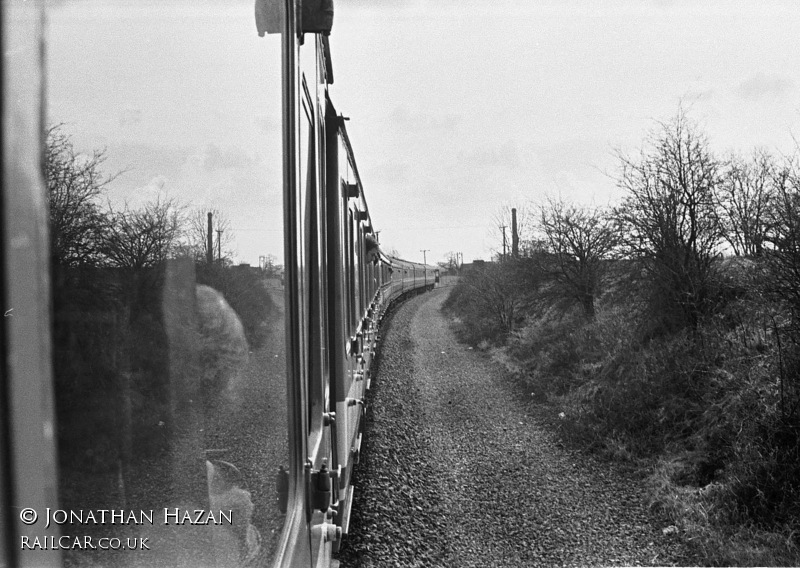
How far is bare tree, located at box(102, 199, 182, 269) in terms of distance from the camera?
0.81 m

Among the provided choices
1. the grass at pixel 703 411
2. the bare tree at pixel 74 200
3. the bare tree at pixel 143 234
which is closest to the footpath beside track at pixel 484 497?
the grass at pixel 703 411

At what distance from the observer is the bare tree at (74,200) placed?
66 cm

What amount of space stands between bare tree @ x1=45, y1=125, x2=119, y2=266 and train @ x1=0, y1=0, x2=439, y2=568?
0.6 inches

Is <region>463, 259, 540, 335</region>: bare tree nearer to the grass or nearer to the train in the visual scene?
the grass

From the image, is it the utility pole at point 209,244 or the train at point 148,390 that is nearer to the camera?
the train at point 148,390

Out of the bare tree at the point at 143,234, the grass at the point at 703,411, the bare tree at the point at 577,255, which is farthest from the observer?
the bare tree at the point at 577,255

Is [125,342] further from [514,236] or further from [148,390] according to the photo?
[514,236]

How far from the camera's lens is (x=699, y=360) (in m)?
8.08

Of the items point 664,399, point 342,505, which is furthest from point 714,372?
point 342,505

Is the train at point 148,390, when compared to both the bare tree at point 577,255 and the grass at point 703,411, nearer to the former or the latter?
the grass at point 703,411

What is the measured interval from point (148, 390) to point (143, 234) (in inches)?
Answer: 8.7

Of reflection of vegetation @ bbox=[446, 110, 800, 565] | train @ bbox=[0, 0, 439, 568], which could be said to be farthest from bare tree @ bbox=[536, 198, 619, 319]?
train @ bbox=[0, 0, 439, 568]

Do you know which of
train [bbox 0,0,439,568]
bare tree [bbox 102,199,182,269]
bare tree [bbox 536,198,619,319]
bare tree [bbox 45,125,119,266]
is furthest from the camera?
bare tree [bbox 536,198,619,319]

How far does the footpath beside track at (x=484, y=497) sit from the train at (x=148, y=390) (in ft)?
10.6
